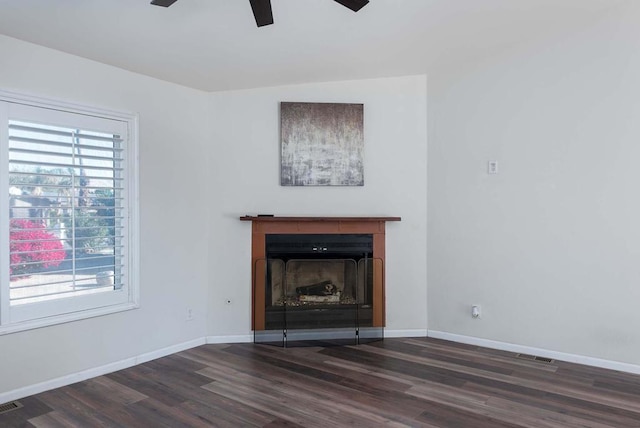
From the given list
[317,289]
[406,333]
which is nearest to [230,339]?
[317,289]

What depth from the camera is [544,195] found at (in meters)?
3.90

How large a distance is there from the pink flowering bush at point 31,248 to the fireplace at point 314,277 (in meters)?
1.62

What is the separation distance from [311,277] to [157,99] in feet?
7.17

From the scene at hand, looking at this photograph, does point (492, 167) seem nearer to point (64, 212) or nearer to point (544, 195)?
point (544, 195)

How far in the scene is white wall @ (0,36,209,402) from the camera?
314 cm

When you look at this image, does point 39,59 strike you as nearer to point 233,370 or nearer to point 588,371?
point 233,370

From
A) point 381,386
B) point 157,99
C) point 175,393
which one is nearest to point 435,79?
point 157,99

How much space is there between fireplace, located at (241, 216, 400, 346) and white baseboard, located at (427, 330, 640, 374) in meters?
0.68

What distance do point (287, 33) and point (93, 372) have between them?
9.54 feet

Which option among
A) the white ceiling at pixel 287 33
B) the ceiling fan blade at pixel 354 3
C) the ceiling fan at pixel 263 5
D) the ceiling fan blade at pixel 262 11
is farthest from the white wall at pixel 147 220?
the ceiling fan blade at pixel 354 3

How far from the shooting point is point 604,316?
361 centimetres

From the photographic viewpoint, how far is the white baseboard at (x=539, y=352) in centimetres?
354

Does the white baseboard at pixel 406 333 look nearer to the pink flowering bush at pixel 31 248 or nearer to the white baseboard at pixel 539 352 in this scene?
the white baseboard at pixel 539 352

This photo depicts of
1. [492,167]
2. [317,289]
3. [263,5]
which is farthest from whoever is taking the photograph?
[317,289]
